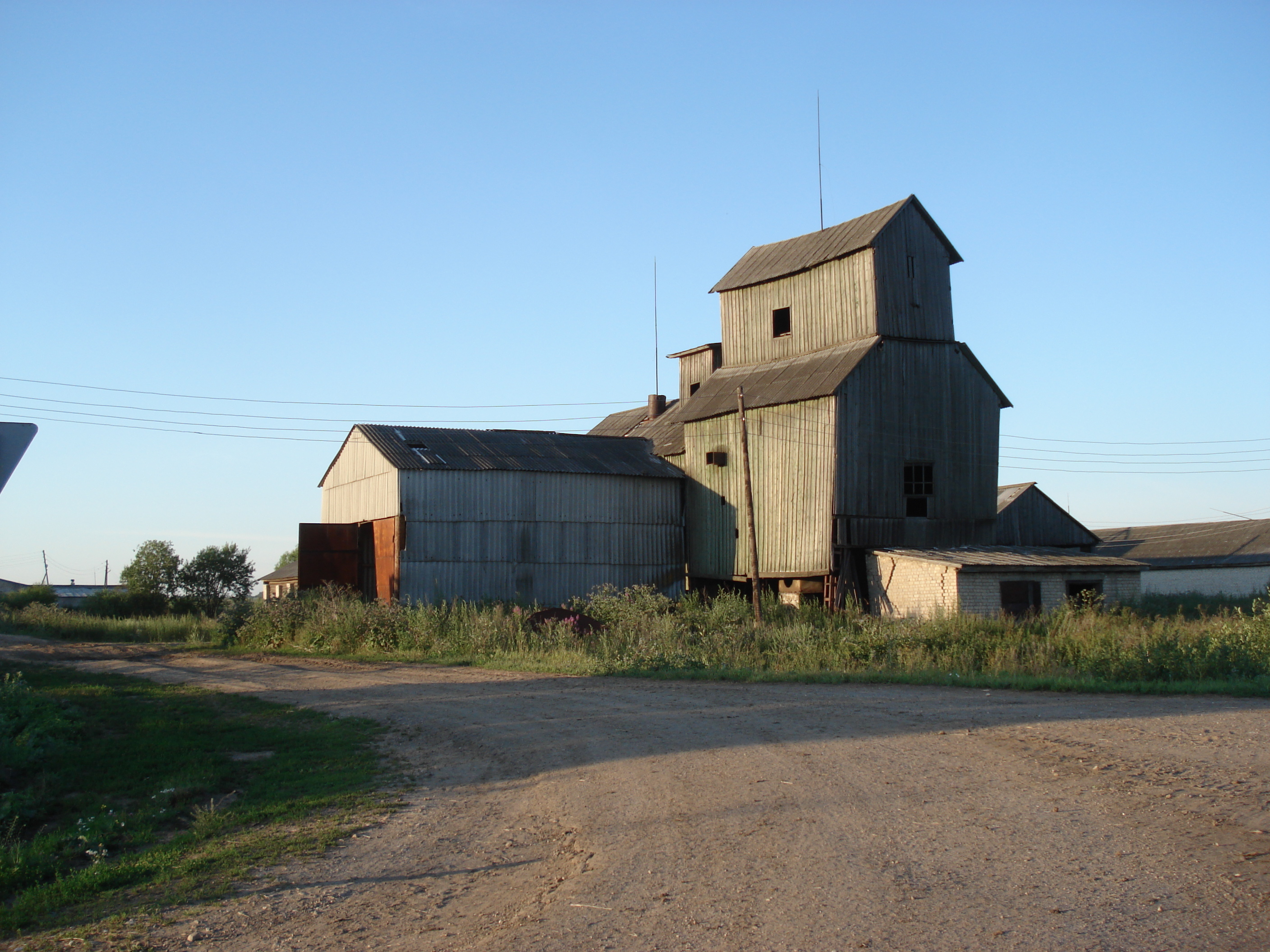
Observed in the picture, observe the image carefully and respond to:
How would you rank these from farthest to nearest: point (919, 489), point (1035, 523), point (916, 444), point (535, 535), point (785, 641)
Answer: point (1035, 523), point (535, 535), point (919, 489), point (916, 444), point (785, 641)

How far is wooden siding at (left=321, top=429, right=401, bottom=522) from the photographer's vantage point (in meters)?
29.8

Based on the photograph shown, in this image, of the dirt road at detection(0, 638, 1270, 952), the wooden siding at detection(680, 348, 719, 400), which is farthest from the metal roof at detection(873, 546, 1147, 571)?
the dirt road at detection(0, 638, 1270, 952)

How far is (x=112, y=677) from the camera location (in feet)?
60.6

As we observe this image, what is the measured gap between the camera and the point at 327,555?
31125mm

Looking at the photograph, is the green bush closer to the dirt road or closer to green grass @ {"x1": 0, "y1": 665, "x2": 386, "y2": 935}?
green grass @ {"x1": 0, "y1": 665, "x2": 386, "y2": 935}

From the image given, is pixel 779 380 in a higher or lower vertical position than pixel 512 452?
higher

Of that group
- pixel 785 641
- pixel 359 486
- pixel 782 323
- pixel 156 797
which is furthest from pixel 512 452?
pixel 156 797

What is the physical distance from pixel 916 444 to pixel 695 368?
11.3 metres

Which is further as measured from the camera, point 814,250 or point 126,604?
point 126,604

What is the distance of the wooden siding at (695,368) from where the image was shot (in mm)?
37000

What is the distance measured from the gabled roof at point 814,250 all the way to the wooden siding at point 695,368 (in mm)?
3695

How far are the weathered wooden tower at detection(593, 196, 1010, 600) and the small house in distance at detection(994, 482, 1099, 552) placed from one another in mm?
2793

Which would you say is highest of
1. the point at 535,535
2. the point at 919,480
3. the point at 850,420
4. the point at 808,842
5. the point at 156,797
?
the point at 850,420

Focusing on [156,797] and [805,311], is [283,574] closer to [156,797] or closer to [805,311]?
[805,311]
